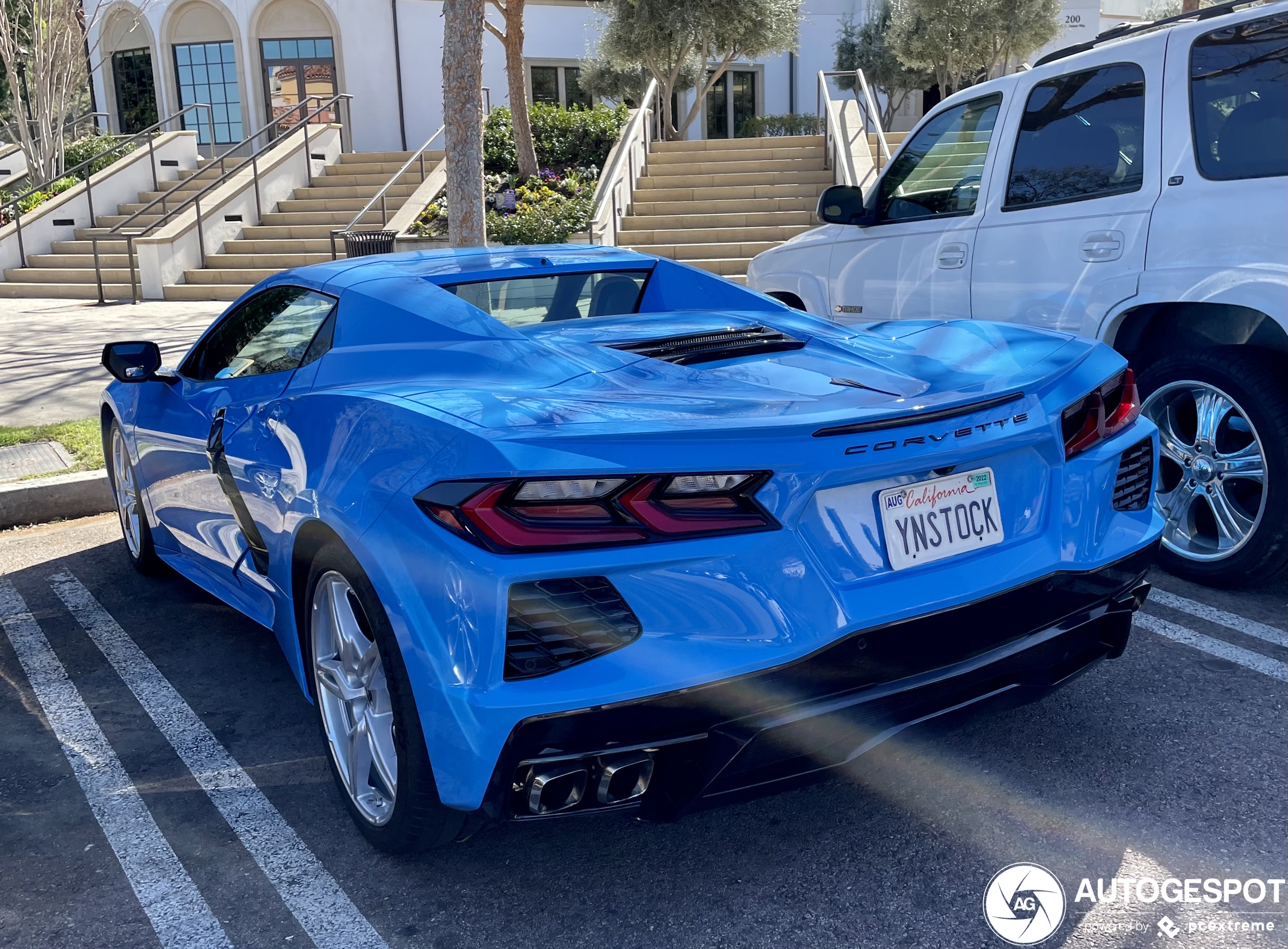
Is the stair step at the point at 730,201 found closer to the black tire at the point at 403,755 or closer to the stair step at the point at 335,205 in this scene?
the stair step at the point at 335,205

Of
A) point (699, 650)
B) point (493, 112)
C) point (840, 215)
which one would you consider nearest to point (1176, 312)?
point (840, 215)

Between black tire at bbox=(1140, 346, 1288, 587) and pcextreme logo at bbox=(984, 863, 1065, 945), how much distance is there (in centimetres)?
216

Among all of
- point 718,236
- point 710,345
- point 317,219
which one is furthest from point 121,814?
point 317,219

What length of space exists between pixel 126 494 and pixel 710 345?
3.28 meters

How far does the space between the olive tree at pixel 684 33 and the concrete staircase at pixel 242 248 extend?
5566mm

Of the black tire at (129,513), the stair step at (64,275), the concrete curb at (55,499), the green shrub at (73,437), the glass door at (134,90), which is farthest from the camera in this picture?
the glass door at (134,90)

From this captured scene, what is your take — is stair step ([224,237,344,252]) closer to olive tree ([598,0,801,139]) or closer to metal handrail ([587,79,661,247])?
metal handrail ([587,79,661,247])

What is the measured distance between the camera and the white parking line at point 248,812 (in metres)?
2.51

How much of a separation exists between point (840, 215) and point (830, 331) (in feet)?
8.04

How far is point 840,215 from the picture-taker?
18.5 feet

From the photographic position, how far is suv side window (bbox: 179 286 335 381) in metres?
3.50

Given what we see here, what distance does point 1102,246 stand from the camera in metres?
4.57

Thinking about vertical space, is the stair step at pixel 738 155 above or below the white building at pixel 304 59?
below

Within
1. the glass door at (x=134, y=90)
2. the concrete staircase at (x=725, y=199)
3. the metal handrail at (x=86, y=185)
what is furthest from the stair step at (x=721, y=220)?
the glass door at (x=134, y=90)
